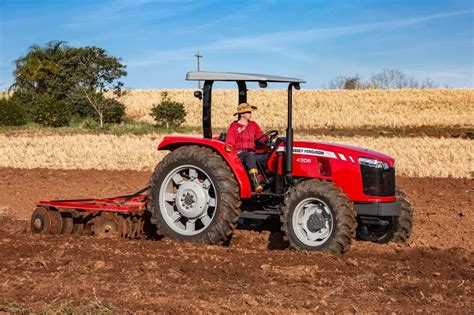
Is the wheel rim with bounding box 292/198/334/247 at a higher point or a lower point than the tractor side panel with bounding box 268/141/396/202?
lower

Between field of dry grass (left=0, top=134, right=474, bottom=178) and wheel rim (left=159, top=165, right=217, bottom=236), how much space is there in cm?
907

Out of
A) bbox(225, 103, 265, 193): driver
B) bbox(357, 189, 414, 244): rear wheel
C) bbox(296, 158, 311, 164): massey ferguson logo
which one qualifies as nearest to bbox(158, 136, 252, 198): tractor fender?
bbox(225, 103, 265, 193): driver

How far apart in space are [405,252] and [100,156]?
13960 millimetres

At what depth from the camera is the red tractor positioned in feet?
24.7

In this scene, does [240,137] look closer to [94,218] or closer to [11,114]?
[94,218]

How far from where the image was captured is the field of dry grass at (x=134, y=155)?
17031 millimetres

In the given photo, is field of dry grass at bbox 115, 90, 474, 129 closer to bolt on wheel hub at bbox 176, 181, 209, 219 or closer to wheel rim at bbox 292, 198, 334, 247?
bolt on wheel hub at bbox 176, 181, 209, 219

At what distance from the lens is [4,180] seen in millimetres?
15594

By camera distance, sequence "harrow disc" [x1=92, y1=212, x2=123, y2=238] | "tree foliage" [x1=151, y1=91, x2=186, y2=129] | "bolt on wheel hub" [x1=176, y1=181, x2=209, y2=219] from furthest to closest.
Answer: "tree foliage" [x1=151, y1=91, x2=186, y2=129] < "harrow disc" [x1=92, y1=212, x2=123, y2=238] < "bolt on wheel hub" [x1=176, y1=181, x2=209, y2=219]

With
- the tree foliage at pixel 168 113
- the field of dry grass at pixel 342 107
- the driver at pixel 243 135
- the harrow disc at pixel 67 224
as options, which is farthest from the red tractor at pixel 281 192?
the field of dry grass at pixel 342 107

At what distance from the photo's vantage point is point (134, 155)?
798 inches

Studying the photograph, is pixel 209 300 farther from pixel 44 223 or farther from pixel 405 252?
pixel 44 223

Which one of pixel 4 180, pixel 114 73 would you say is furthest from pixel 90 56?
pixel 4 180

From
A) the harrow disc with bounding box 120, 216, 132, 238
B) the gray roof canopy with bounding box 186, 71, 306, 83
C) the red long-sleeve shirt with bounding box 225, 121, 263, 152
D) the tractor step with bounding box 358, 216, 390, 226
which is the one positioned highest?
the gray roof canopy with bounding box 186, 71, 306, 83
